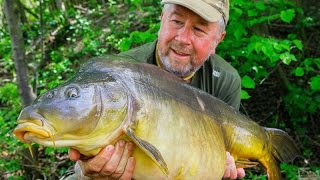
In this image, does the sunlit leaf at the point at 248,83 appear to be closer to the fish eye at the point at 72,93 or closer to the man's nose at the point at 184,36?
the man's nose at the point at 184,36

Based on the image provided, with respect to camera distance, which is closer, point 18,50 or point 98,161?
point 98,161

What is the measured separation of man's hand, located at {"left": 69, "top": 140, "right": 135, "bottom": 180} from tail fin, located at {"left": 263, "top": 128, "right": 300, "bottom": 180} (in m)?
1.11

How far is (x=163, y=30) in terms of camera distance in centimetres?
267

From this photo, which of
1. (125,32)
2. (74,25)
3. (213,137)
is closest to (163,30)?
(213,137)

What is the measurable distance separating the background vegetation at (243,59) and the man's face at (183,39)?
1.17 metres

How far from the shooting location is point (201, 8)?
2.55m

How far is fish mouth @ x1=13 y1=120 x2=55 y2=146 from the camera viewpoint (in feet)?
5.33

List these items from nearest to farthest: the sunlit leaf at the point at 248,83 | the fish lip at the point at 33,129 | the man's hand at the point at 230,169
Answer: the fish lip at the point at 33,129
the man's hand at the point at 230,169
the sunlit leaf at the point at 248,83

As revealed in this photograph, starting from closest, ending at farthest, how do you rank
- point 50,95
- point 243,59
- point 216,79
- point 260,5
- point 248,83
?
point 50,95 → point 216,79 → point 248,83 → point 260,5 → point 243,59

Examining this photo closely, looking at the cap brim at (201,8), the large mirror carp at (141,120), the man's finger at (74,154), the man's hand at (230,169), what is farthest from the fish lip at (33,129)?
the cap brim at (201,8)

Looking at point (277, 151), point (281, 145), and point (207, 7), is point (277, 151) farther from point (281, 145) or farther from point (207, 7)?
point (207, 7)

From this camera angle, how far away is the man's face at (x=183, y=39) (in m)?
2.61

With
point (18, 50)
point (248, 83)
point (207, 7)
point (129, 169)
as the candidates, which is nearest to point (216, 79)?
point (207, 7)

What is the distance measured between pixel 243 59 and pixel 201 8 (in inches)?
86.7
